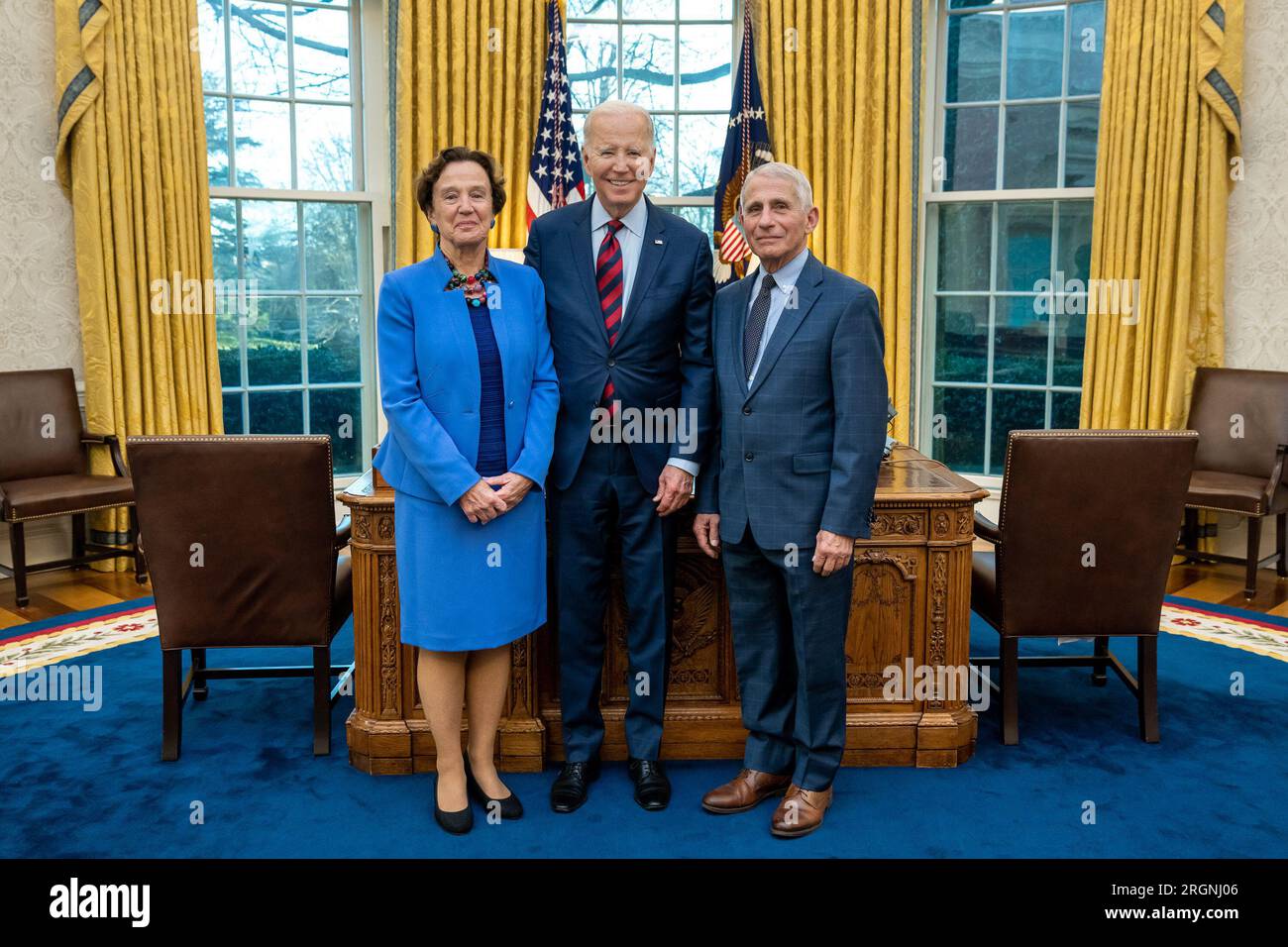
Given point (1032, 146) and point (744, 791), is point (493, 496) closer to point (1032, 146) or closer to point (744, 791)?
point (744, 791)

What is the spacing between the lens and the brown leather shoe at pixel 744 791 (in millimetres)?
2688

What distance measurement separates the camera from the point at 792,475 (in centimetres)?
249

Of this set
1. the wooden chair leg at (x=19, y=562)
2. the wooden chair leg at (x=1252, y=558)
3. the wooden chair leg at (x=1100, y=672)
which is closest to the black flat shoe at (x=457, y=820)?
the wooden chair leg at (x=1100, y=672)

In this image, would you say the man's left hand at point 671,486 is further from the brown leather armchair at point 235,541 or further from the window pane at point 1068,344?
the window pane at point 1068,344

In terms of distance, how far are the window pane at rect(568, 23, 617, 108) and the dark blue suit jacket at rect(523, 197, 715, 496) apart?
3545 mm

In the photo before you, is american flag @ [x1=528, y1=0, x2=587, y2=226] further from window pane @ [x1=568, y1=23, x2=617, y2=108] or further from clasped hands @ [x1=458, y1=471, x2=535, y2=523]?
clasped hands @ [x1=458, y1=471, x2=535, y2=523]

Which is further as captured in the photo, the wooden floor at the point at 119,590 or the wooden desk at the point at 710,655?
the wooden floor at the point at 119,590

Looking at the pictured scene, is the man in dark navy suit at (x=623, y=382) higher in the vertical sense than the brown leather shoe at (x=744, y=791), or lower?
higher

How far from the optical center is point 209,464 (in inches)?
115

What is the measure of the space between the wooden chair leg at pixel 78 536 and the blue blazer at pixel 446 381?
3.34 meters

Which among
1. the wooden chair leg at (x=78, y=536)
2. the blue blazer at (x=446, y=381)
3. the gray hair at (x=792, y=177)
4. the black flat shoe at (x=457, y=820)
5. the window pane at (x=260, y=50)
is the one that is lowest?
the black flat shoe at (x=457, y=820)

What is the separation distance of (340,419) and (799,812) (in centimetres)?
408
